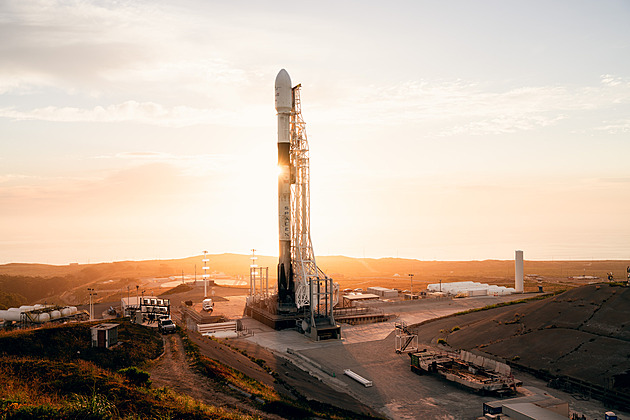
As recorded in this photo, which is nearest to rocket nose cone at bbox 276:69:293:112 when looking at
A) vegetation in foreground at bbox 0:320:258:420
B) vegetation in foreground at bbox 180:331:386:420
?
vegetation in foreground at bbox 180:331:386:420

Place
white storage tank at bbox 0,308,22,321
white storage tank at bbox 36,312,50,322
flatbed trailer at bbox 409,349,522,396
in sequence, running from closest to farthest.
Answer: flatbed trailer at bbox 409,349,522,396
white storage tank at bbox 36,312,50,322
white storage tank at bbox 0,308,22,321

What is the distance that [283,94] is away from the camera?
6178cm

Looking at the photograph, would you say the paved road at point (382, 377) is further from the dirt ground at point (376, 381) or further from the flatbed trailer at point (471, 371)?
the flatbed trailer at point (471, 371)

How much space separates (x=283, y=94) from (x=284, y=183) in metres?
12.8

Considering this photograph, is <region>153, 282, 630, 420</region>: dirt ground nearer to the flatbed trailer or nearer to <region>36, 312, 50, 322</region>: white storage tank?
the flatbed trailer

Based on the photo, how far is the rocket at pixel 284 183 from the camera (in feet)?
→ 202

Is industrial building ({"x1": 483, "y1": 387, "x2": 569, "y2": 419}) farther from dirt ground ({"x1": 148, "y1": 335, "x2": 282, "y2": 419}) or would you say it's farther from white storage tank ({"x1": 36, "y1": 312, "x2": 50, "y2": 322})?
Result: white storage tank ({"x1": 36, "y1": 312, "x2": 50, "y2": 322})

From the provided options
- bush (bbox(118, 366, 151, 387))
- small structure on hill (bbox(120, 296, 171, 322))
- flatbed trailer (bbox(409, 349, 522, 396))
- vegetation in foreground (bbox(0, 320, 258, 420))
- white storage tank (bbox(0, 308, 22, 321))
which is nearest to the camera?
vegetation in foreground (bbox(0, 320, 258, 420))

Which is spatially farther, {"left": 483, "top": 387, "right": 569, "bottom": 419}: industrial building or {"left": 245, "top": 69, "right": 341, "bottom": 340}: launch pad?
{"left": 245, "top": 69, "right": 341, "bottom": 340}: launch pad

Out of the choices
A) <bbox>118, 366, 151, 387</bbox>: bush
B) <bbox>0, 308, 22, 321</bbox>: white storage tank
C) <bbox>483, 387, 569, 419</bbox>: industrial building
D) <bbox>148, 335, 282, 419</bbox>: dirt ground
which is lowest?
Result: <bbox>483, 387, 569, 419</bbox>: industrial building

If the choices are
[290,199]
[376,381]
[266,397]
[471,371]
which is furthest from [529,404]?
[290,199]

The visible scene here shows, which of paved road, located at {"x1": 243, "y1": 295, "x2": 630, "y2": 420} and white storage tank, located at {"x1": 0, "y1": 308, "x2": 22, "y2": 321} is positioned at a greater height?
white storage tank, located at {"x1": 0, "y1": 308, "x2": 22, "y2": 321}

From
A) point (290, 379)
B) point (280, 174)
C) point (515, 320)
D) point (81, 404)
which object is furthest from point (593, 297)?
point (81, 404)

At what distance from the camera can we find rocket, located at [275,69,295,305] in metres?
61.6
